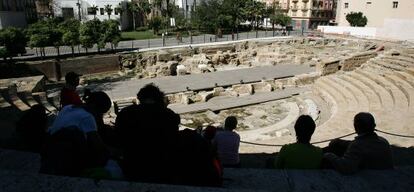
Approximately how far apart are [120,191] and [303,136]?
2772 millimetres

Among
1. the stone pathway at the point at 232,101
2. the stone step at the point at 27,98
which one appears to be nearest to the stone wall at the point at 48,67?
the stone step at the point at 27,98

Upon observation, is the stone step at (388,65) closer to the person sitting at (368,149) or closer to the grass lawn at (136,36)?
A: the person sitting at (368,149)

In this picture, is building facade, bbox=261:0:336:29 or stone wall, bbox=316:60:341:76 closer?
stone wall, bbox=316:60:341:76

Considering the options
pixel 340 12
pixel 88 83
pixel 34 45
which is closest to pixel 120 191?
pixel 88 83

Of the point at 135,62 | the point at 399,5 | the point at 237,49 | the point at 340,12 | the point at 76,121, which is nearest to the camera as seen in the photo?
the point at 76,121

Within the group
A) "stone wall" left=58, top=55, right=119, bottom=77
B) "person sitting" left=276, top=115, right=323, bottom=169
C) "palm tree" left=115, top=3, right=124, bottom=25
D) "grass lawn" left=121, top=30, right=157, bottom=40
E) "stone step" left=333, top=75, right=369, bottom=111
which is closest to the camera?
"person sitting" left=276, top=115, right=323, bottom=169

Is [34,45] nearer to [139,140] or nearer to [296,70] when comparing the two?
[296,70]

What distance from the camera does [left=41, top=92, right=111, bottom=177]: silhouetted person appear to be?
12.5 feet

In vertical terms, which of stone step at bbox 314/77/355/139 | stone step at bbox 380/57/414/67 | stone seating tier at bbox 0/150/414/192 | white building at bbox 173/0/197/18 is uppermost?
white building at bbox 173/0/197/18

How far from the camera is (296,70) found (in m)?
28.5

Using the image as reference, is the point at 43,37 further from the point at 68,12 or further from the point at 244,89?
the point at 68,12

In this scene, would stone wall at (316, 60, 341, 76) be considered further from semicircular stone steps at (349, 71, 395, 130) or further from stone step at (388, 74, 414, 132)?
stone step at (388, 74, 414, 132)

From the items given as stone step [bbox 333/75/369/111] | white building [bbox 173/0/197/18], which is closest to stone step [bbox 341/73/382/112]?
stone step [bbox 333/75/369/111]

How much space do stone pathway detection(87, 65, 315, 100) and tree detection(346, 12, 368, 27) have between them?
2520 cm
